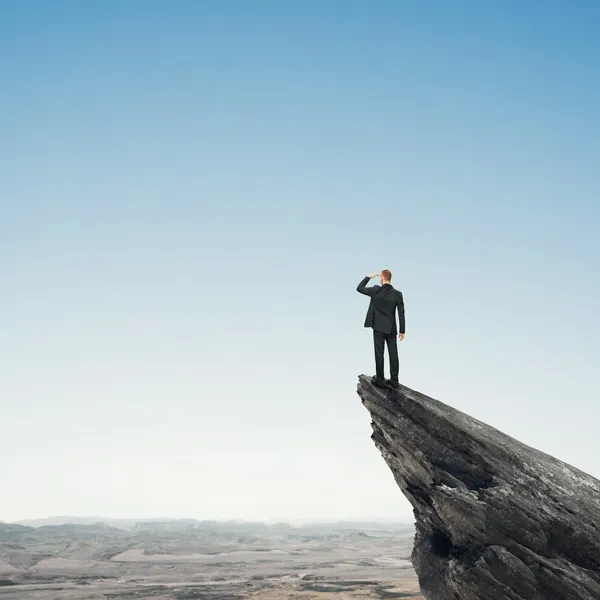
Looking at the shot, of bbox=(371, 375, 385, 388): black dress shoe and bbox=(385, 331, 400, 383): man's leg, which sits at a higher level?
bbox=(385, 331, 400, 383): man's leg

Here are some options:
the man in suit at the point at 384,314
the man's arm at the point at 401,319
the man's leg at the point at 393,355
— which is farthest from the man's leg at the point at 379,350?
the man's arm at the point at 401,319

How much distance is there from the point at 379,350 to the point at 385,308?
57.1 inches

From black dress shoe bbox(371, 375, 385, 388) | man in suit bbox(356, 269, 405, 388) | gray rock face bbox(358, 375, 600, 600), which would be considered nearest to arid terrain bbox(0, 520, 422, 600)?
gray rock face bbox(358, 375, 600, 600)

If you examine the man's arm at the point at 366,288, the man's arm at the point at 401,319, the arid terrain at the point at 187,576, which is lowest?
the arid terrain at the point at 187,576

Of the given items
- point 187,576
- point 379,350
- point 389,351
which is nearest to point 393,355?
point 389,351

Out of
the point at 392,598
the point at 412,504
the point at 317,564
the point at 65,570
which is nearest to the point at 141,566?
the point at 65,570

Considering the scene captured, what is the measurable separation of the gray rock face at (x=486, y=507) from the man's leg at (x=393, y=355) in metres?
0.69

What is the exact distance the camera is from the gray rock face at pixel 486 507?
16.9 metres

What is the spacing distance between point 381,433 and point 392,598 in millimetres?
51617

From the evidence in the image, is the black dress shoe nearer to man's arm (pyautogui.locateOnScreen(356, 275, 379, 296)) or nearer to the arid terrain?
man's arm (pyautogui.locateOnScreen(356, 275, 379, 296))

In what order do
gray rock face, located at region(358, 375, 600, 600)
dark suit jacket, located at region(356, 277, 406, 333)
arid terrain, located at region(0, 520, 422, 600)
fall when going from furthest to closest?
arid terrain, located at region(0, 520, 422, 600) < dark suit jacket, located at region(356, 277, 406, 333) < gray rock face, located at region(358, 375, 600, 600)

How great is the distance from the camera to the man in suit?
18422 mm

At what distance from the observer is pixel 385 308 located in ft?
60.6

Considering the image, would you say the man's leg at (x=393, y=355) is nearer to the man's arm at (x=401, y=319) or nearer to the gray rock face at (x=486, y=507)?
the man's arm at (x=401, y=319)
